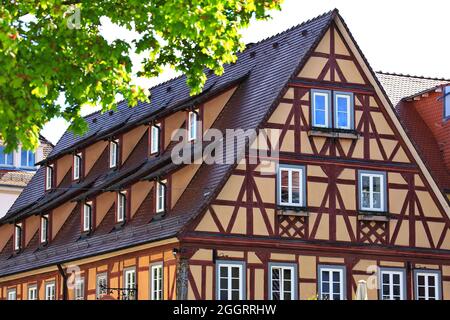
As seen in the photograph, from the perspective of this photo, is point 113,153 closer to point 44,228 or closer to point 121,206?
point 44,228

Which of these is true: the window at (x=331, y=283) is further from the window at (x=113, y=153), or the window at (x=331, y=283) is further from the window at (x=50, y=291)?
the window at (x=50, y=291)

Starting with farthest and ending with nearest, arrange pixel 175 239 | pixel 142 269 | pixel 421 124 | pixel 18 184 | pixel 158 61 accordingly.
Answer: pixel 18 184 < pixel 421 124 < pixel 142 269 < pixel 175 239 < pixel 158 61

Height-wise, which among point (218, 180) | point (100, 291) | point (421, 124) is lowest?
point (100, 291)

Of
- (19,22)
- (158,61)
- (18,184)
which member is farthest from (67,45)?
(18,184)

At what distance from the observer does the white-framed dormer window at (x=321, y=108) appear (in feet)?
129

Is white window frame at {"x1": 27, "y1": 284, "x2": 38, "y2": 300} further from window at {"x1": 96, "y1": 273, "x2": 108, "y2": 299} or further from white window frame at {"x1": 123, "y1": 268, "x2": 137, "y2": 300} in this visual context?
white window frame at {"x1": 123, "y1": 268, "x2": 137, "y2": 300}

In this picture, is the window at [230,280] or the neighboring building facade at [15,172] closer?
the window at [230,280]

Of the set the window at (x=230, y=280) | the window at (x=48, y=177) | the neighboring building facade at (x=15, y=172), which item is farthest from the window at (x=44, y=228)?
the neighboring building facade at (x=15, y=172)

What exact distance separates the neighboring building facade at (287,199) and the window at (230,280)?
0.04 m

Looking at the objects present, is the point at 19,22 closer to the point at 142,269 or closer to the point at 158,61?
the point at 158,61

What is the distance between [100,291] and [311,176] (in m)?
8.29

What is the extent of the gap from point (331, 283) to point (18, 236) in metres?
17.7

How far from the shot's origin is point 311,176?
3919cm

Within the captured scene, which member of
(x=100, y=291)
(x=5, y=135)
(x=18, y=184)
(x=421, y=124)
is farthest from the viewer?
(x=18, y=184)
